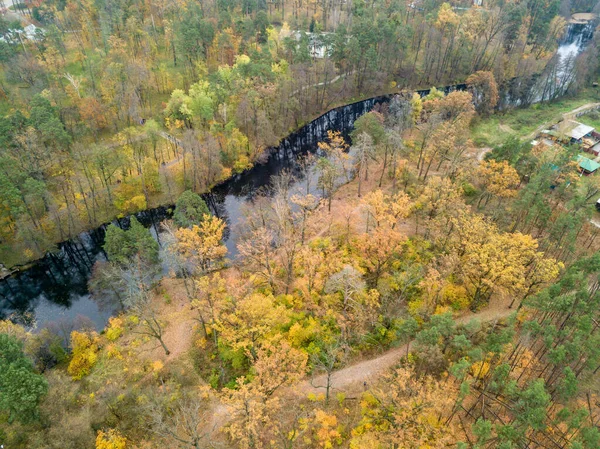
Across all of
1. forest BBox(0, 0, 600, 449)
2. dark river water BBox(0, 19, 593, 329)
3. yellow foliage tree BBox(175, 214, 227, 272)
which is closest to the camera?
forest BBox(0, 0, 600, 449)

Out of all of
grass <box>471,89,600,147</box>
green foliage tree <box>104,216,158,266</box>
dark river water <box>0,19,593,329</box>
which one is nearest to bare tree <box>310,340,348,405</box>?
dark river water <box>0,19,593,329</box>

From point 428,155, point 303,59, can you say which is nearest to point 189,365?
point 428,155

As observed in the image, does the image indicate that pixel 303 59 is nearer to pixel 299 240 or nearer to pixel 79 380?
pixel 299 240

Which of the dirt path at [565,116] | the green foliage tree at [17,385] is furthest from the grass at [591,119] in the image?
the green foliage tree at [17,385]

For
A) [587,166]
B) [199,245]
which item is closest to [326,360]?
[199,245]

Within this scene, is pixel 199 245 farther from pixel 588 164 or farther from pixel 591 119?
pixel 591 119

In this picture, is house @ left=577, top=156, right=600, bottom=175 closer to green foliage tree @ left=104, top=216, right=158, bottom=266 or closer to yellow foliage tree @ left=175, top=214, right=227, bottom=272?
yellow foliage tree @ left=175, top=214, right=227, bottom=272
